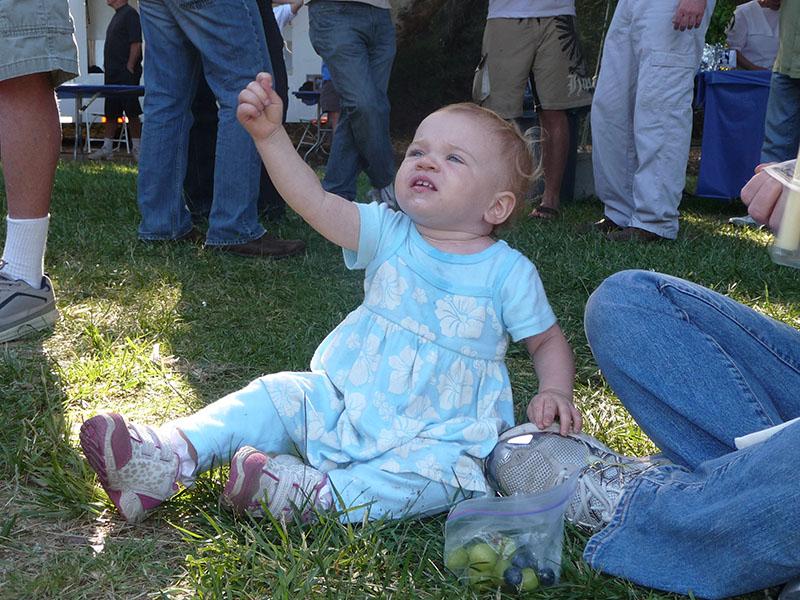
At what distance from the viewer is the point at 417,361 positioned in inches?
72.1

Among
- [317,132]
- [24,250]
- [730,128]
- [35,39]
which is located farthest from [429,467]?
[317,132]

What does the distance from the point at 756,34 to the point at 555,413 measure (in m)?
6.44

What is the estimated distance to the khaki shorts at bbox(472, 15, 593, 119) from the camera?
535cm

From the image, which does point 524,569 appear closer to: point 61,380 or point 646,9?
point 61,380

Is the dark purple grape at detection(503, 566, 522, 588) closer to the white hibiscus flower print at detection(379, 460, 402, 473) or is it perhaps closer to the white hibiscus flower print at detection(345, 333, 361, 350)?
the white hibiscus flower print at detection(379, 460, 402, 473)

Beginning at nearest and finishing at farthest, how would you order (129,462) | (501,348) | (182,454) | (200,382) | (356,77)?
(129,462), (182,454), (501,348), (200,382), (356,77)

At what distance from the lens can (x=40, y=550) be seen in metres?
1.54

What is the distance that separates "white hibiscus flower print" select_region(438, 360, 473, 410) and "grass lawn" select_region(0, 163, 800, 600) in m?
0.23

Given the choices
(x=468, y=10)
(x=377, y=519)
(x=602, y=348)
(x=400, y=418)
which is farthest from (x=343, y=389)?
(x=468, y=10)

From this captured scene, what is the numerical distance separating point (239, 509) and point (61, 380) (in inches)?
32.9

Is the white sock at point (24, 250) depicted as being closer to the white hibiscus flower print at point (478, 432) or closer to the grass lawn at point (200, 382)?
the grass lawn at point (200, 382)

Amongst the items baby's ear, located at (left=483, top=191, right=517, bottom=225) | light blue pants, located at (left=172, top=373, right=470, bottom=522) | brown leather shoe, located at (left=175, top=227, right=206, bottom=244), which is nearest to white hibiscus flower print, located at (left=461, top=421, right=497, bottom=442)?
light blue pants, located at (left=172, top=373, right=470, bottom=522)

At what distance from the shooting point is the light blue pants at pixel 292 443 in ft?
5.56

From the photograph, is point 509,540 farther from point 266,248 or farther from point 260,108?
point 266,248
